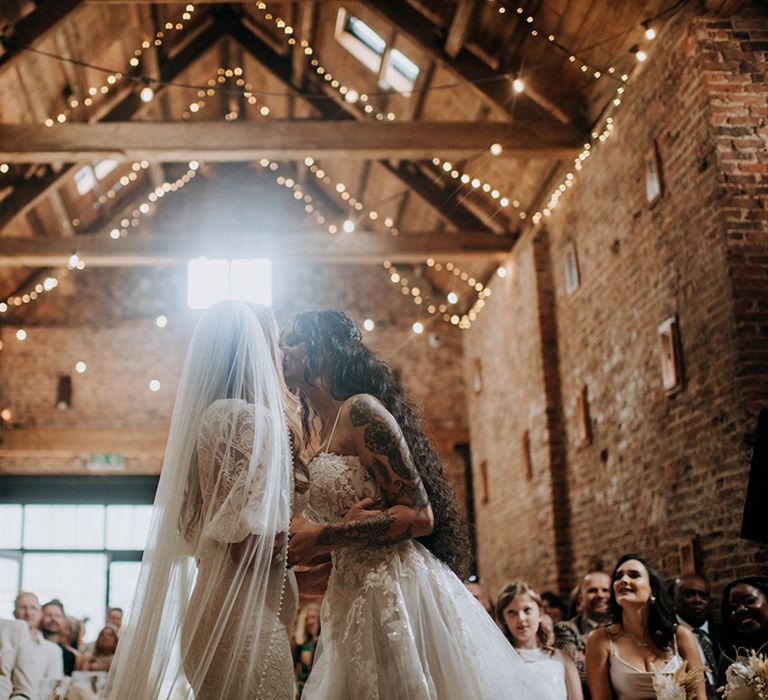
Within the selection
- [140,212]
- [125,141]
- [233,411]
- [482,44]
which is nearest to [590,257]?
[482,44]

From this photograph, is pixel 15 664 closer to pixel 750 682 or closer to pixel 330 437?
pixel 330 437

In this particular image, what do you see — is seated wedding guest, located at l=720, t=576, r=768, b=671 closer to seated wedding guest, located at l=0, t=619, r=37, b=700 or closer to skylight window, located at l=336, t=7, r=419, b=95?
seated wedding guest, located at l=0, t=619, r=37, b=700

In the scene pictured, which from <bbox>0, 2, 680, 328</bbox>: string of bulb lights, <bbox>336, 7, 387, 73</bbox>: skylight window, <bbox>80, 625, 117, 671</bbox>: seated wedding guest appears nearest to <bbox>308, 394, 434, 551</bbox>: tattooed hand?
<bbox>0, 2, 680, 328</bbox>: string of bulb lights

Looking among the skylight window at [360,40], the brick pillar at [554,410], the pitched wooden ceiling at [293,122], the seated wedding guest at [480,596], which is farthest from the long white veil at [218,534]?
the skylight window at [360,40]

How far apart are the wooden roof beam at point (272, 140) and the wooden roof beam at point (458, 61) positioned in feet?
1.68

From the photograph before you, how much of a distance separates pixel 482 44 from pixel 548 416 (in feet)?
12.1

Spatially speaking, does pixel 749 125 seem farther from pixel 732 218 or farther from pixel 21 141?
pixel 21 141

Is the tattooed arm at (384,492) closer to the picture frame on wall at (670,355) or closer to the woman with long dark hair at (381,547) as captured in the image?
the woman with long dark hair at (381,547)

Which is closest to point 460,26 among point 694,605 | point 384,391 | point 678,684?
point 694,605

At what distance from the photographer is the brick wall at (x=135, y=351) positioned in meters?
14.2

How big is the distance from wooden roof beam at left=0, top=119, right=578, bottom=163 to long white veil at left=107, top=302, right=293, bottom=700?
21.6 feet

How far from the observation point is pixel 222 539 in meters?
2.60

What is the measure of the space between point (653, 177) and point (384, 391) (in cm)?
513

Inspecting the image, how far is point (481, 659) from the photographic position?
8.52 ft
